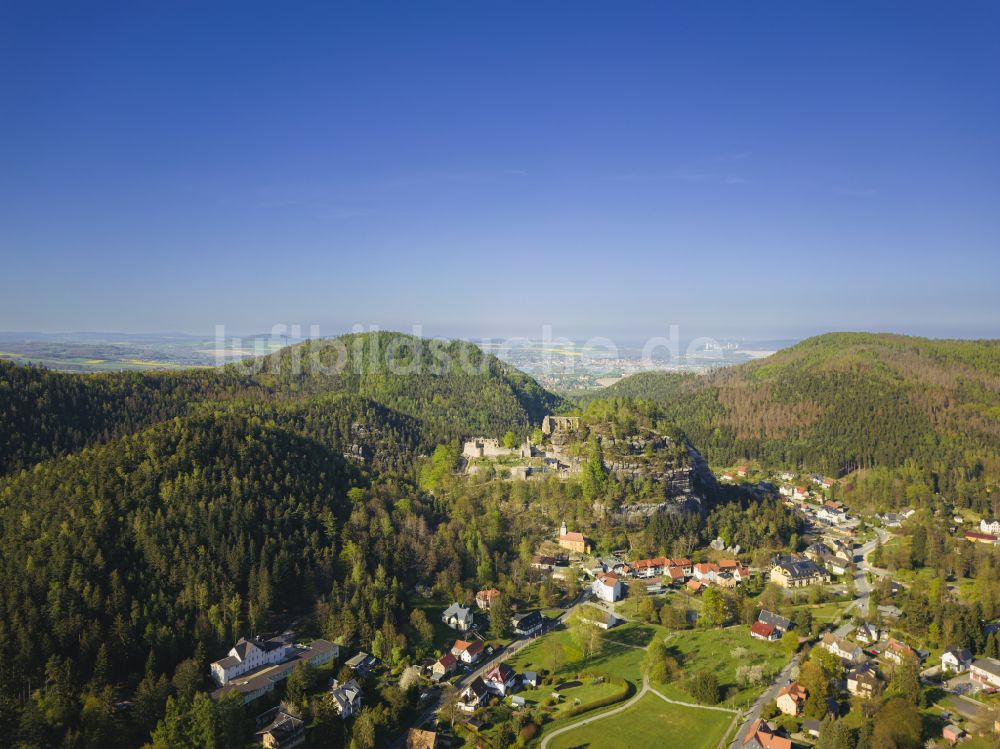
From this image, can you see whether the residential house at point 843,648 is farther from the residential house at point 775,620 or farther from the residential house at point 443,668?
the residential house at point 443,668

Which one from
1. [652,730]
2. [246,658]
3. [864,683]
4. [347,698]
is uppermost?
[246,658]

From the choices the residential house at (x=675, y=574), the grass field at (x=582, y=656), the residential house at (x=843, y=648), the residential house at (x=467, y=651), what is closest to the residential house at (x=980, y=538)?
the residential house at (x=675, y=574)

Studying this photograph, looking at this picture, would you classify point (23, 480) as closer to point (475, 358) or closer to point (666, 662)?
point (666, 662)

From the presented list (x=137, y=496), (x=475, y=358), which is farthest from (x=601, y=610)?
(x=475, y=358)

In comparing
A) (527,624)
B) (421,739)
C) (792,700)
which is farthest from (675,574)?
(421,739)

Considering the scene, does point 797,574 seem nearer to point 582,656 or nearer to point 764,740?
point 582,656
